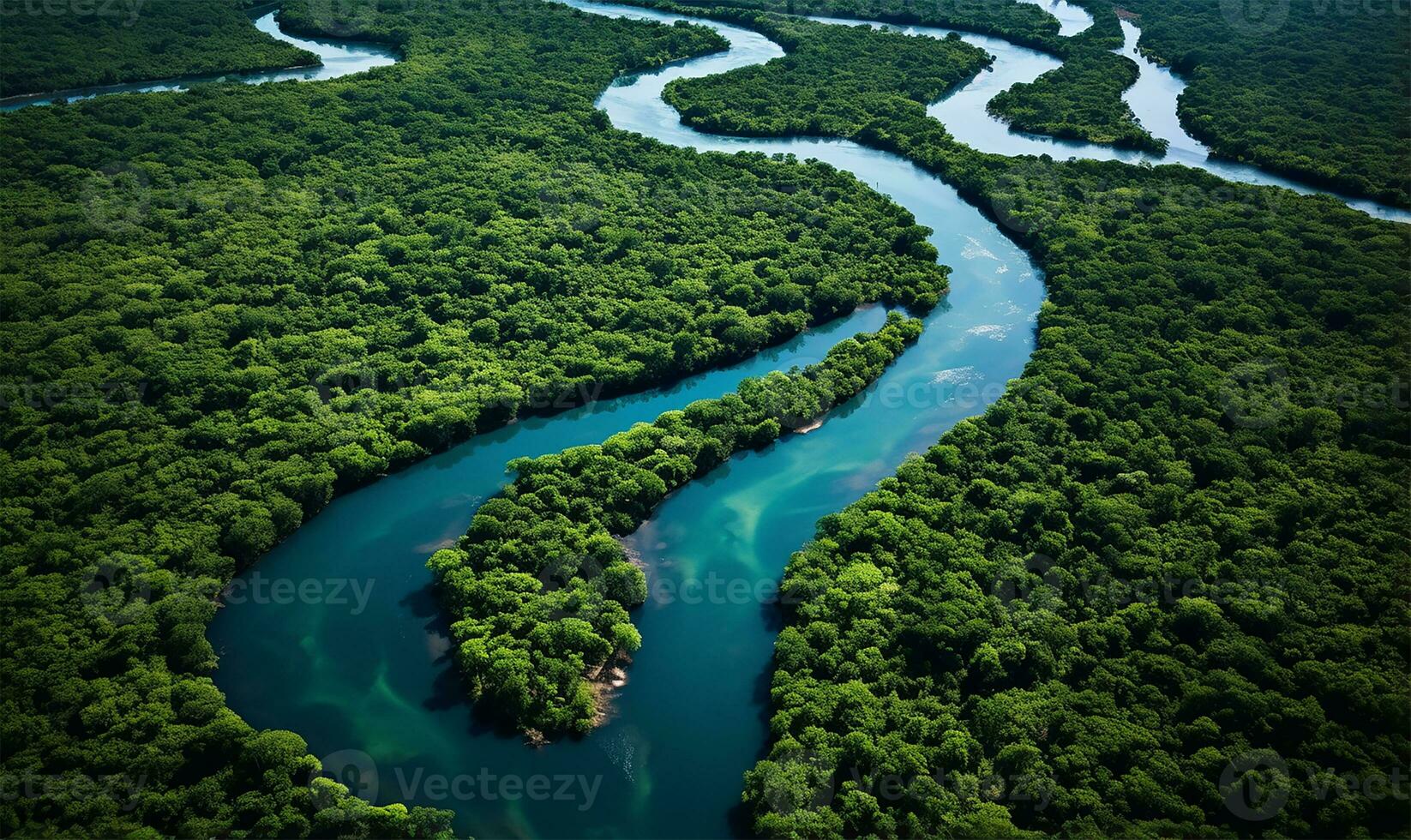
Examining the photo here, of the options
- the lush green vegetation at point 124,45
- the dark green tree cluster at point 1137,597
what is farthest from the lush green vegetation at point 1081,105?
the lush green vegetation at point 124,45

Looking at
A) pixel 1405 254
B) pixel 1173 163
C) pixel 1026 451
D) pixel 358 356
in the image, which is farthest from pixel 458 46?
pixel 1405 254

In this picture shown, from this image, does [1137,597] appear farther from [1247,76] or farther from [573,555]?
[1247,76]

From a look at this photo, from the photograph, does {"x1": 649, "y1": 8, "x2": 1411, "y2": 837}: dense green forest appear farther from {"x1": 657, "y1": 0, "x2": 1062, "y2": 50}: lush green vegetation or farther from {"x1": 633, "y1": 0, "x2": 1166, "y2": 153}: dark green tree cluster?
{"x1": 657, "y1": 0, "x2": 1062, "y2": 50}: lush green vegetation

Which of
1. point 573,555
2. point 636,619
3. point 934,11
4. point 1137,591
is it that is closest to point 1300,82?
point 934,11

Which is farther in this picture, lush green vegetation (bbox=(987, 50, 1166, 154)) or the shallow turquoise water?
lush green vegetation (bbox=(987, 50, 1166, 154))

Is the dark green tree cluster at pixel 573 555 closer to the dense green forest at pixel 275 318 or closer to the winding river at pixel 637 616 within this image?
the winding river at pixel 637 616

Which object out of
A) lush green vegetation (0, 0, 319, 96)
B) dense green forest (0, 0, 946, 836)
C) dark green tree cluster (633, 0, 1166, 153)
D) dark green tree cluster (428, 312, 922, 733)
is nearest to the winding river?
dark green tree cluster (428, 312, 922, 733)
